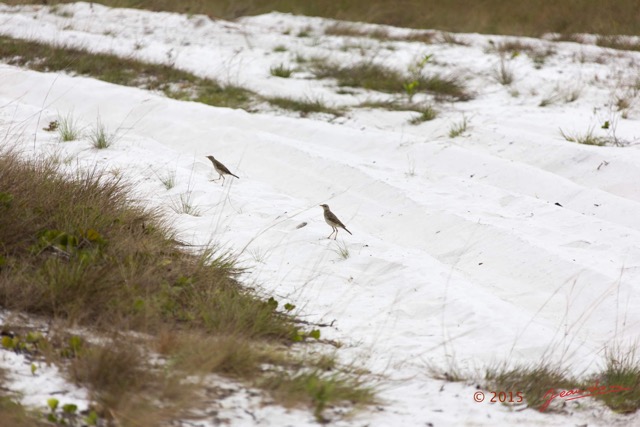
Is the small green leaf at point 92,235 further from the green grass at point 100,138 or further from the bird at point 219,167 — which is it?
the green grass at point 100,138

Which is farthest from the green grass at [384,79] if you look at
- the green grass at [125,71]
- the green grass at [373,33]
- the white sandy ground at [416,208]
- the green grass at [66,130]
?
the green grass at [66,130]

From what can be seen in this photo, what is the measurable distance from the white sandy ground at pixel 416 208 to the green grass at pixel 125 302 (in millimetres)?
185

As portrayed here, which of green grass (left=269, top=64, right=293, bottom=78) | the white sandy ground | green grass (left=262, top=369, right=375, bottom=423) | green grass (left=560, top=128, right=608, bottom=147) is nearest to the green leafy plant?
the white sandy ground

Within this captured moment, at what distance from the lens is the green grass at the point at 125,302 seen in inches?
109

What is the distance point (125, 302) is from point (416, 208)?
282cm

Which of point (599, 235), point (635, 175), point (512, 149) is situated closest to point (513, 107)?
point (512, 149)

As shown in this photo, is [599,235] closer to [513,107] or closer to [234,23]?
[513,107]

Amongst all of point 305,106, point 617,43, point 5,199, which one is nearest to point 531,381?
point 5,199

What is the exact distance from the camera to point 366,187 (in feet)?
20.0

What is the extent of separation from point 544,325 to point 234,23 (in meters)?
11.5

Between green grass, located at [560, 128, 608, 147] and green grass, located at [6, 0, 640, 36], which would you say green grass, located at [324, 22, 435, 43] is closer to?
green grass, located at [6, 0, 640, 36]

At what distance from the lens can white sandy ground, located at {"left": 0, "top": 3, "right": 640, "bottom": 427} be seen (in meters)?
3.54

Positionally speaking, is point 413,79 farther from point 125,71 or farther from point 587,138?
point 125,71

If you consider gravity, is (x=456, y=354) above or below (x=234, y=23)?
below
